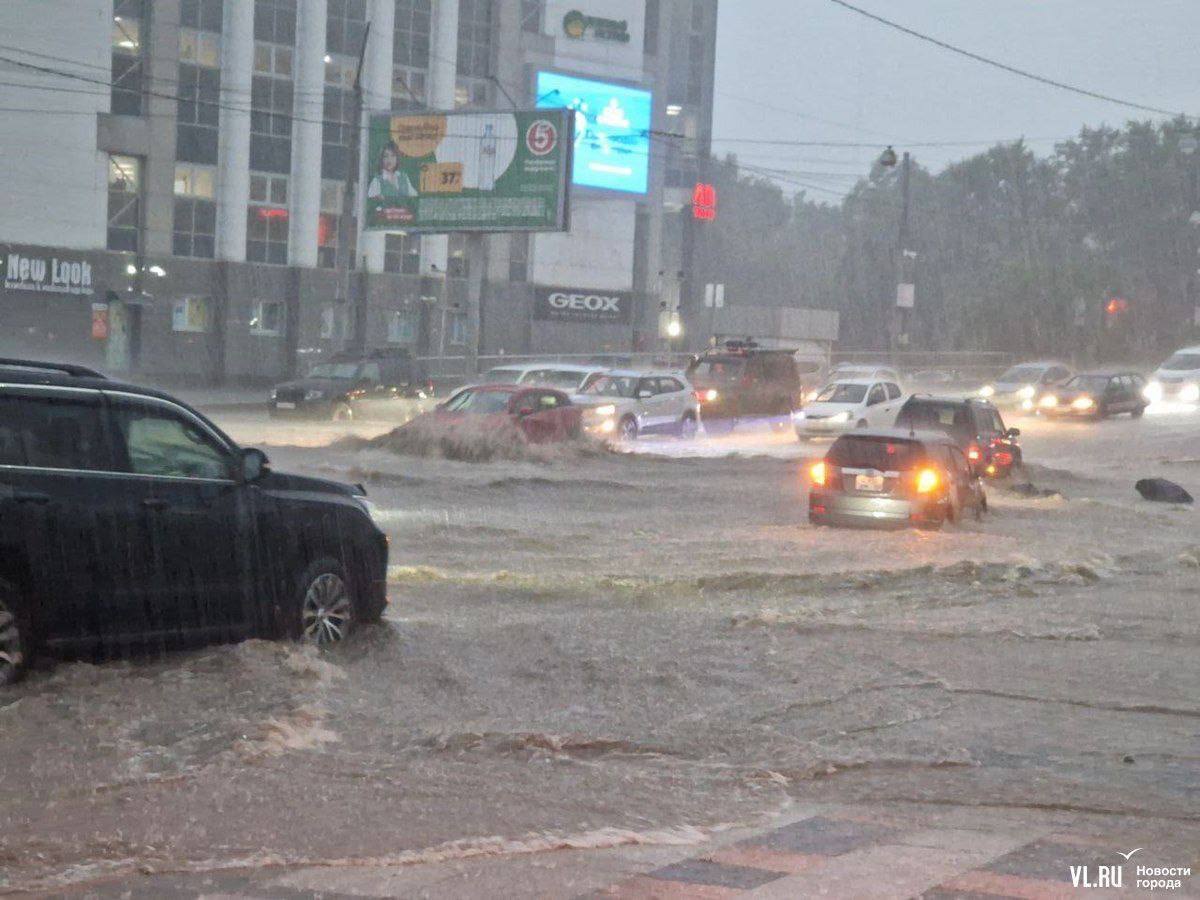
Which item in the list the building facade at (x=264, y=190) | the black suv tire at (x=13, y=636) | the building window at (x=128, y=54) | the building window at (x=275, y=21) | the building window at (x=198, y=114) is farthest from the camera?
the building window at (x=275, y=21)

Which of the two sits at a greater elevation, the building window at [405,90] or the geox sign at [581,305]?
the building window at [405,90]

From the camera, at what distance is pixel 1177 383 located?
53875mm

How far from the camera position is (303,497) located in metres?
10.2

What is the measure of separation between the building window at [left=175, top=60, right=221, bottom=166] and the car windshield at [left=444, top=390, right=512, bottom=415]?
28553 millimetres

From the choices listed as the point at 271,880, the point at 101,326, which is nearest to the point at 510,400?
the point at 271,880

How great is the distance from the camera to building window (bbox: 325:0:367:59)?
58094 mm

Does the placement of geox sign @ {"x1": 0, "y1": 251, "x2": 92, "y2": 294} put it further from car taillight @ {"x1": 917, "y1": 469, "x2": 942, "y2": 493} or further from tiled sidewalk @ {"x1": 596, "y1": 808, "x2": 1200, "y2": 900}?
tiled sidewalk @ {"x1": 596, "y1": 808, "x2": 1200, "y2": 900}

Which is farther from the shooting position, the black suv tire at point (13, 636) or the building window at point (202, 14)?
the building window at point (202, 14)

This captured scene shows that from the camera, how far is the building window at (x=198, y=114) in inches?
2103

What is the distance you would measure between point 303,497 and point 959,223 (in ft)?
344

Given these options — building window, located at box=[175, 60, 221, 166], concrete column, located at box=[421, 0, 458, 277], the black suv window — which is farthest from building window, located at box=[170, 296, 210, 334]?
the black suv window

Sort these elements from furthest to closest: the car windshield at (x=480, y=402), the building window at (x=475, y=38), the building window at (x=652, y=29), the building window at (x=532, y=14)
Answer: the building window at (x=652, y=29) < the building window at (x=532, y=14) < the building window at (x=475, y=38) < the car windshield at (x=480, y=402)

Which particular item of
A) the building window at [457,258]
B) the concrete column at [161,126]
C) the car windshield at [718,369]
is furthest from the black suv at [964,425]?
the building window at [457,258]

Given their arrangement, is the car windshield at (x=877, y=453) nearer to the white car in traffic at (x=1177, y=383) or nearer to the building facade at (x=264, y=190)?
the building facade at (x=264, y=190)
